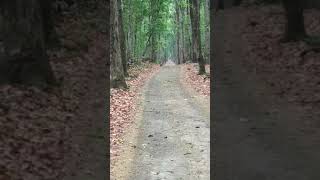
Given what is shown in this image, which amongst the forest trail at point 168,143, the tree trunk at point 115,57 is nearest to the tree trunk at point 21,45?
the forest trail at point 168,143

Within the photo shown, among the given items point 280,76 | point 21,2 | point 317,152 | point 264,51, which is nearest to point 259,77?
point 280,76

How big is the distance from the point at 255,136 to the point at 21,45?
5.64m

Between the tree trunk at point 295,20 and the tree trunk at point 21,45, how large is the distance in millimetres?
7523

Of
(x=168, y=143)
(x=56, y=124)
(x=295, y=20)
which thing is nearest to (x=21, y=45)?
(x=56, y=124)

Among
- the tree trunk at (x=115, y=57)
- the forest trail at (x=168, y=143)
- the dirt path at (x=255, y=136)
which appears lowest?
the forest trail at (x=168, y=143)

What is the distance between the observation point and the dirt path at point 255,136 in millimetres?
7879

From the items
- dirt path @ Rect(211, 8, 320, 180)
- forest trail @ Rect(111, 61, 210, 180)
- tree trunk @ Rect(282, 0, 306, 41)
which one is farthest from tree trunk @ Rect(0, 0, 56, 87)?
tree trunk @ Rect(282, 0, 306, 41)

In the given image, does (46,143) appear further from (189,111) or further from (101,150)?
(189,111)

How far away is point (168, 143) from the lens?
1111cm

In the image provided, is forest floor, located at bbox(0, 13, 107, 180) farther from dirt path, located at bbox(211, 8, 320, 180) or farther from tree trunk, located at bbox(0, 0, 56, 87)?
dirt path, located at bbox(211, 8, 320, 180)

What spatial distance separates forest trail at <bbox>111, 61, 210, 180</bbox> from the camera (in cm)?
900

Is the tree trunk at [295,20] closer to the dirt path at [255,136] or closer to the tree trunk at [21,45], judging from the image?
the dirt path at [255,136]

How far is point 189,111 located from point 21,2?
6.20 metres

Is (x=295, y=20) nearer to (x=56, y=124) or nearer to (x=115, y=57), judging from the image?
(x=115, y=57)
